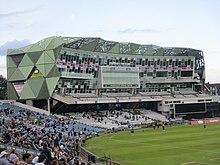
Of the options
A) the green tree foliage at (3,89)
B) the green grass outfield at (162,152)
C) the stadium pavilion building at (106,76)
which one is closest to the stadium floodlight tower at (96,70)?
the stadium pavilion building at (106,76)

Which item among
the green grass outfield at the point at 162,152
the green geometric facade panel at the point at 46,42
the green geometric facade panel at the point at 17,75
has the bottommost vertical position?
the green grass outfield at the point at 162,152

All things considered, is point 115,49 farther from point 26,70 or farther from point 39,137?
point 39,137

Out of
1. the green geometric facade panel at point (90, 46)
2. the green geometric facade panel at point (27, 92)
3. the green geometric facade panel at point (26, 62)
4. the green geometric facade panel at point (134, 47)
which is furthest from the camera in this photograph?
the green geometric facade panel at point (134, 47)

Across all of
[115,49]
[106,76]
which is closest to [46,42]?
[106,76]

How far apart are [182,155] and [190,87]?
76.1m

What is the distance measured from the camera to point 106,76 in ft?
302

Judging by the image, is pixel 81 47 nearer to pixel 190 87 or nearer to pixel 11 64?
pixel 11 64

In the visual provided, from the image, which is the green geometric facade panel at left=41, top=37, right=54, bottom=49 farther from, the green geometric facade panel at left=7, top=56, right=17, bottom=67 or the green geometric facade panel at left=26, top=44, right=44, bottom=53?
the green geometric facade panel at left=7, top=56, right=17, bottom=67

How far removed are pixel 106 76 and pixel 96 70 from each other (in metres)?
2.69

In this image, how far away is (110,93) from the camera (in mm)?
94000

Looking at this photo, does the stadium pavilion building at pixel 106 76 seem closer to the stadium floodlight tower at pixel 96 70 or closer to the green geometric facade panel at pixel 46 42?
the stadium floodlight tower at pixel 96 70

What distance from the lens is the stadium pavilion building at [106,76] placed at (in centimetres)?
8231

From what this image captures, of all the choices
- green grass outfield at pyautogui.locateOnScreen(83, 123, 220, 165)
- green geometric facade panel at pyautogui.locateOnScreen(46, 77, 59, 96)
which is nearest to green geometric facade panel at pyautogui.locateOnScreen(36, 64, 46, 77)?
green geometric facade panel at pyautogui.locateOnScreen(46, 77, 59, 96)

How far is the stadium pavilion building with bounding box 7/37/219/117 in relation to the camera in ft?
270
